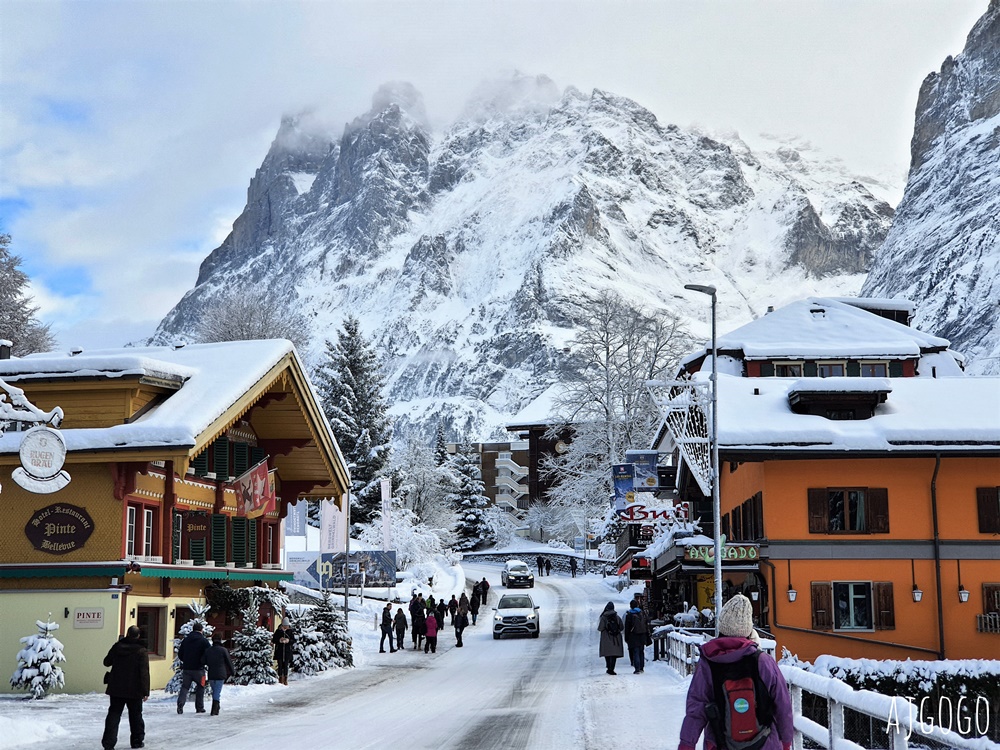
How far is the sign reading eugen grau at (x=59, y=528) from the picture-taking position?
24.4 m

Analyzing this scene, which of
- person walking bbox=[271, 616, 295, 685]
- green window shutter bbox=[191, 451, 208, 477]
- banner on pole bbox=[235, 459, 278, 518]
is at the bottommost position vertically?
person walking bbox=[271, 616, 295, 685]

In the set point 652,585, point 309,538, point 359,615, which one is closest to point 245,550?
point 359,615

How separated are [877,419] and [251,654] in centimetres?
1877

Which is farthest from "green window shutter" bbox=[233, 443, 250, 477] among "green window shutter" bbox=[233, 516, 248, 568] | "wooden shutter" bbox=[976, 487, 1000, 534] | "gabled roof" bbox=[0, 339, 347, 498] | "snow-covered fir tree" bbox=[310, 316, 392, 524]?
"snow-covered fir tree" bbox=[310, 316, 392, 524]

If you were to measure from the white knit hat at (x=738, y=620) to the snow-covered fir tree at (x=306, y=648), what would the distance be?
22729mm

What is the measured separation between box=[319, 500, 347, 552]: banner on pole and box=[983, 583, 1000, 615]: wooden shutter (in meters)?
21.4

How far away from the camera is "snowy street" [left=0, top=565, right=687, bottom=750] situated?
16.6 metres

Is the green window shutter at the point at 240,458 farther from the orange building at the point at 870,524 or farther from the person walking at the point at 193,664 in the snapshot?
the orange building at the point at 870,524

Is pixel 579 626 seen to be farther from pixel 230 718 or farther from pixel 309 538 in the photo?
pixel 230 718

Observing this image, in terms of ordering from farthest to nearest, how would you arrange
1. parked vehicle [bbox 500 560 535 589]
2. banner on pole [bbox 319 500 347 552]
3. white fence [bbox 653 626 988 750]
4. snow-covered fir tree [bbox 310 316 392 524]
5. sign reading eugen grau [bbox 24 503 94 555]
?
parked vehicle [bbox 500 560 535 589] < snow-covered fir tree [bbox 310 316 392 524] < banner on pole [bbox 319 500 347 552] < sign reading eugen grau [bbox 24 503 94 555] < white fence [bbox 653 626 988 750]

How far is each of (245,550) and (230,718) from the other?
39.6ft

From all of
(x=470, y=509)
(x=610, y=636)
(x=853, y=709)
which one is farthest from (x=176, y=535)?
(x=470, y=509)

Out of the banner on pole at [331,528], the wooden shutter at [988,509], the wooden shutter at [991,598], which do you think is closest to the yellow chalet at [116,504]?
the banner on pole at [331,528]

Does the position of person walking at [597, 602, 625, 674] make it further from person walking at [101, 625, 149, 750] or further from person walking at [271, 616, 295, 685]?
person walking at [101, 625, 149, 750]
